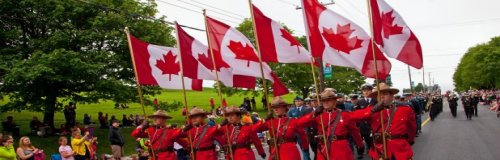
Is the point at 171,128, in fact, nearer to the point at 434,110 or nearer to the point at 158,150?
the point at 158,150

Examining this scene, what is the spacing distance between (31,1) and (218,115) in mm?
17790

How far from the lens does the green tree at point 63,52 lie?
2153 cm

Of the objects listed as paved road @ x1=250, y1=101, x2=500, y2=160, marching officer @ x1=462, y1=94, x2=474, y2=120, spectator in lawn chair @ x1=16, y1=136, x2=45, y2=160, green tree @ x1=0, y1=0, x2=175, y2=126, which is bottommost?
paved road @ x1=250, y1=101, x2=500, y2=160

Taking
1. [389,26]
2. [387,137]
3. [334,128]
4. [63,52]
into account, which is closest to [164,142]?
[334,128]

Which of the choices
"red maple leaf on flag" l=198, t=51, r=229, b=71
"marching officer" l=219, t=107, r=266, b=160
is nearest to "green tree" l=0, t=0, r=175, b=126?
"red maple leaf on flag" l=198, t=51, r=229, b=71

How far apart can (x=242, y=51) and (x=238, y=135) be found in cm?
159

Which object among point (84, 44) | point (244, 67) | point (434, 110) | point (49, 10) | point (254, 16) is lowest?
point (434, 110)

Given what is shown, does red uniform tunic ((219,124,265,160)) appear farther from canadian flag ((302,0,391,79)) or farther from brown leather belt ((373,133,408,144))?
brown leather belt ((373,133,408,144))

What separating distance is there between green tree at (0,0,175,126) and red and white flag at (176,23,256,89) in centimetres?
1218

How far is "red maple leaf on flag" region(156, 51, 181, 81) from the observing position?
10.4m

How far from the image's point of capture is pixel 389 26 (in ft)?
24.9

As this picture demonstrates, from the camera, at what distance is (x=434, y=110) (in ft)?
103

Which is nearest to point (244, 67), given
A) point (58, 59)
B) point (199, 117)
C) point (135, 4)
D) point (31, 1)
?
point (199, 117)

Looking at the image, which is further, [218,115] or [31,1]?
[218,115]
